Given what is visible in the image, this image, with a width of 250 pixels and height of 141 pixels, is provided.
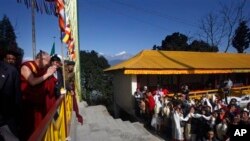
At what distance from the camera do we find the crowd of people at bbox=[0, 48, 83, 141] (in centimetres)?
340

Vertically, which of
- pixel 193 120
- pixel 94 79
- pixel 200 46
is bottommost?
pixel 193 120

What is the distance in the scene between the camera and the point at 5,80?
133 inches

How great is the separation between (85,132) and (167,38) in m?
37.8

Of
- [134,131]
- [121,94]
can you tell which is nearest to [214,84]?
[121,94]

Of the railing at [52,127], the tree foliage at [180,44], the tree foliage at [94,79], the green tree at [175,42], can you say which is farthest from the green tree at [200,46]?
the railing at [52,127]

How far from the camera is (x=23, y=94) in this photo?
482 centimetres

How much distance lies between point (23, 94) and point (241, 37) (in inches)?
2016

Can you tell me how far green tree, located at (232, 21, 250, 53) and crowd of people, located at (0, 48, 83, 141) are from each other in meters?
50.0

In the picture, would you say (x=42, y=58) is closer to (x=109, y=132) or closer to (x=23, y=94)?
(x=23, y=94)

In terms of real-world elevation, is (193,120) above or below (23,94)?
below

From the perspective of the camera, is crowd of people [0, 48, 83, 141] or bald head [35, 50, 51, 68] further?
bald head [35, 50, 51, 68]

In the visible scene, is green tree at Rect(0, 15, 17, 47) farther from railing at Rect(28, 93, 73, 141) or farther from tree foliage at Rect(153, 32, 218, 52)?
tree foliage at Rect(153, 32, 218, 52)

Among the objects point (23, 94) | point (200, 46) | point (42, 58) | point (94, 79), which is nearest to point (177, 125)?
point (42, 58)

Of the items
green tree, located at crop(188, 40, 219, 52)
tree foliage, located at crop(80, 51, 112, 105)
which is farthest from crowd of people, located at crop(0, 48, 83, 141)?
green tree, located at crop(188, 40, 219, 52)
